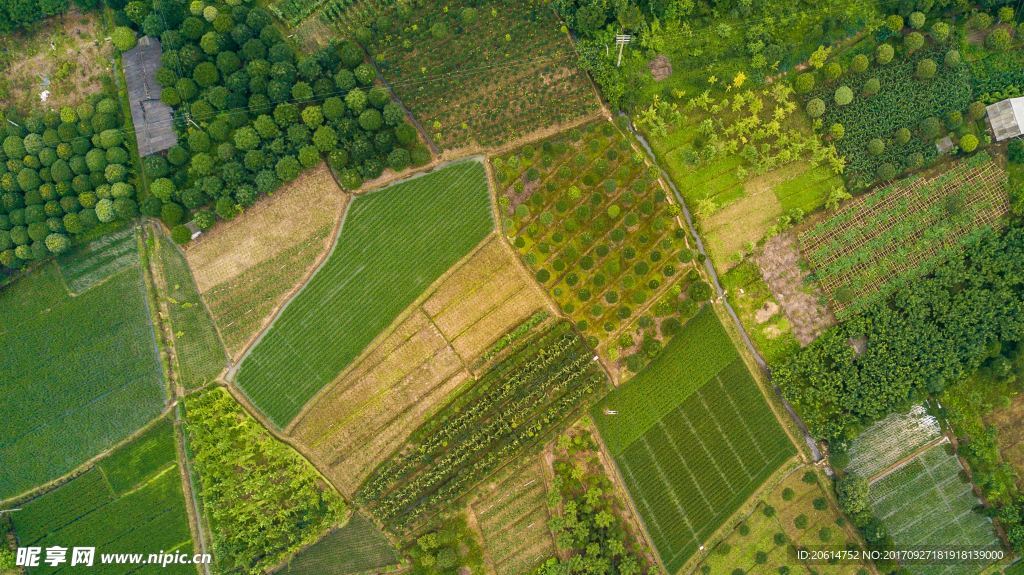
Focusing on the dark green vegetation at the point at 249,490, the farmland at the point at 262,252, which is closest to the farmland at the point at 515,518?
the dark green vegetation at the point at 249,490

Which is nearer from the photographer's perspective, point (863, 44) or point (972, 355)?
point (972, 355)

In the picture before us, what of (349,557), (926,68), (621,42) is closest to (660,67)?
(621,42)

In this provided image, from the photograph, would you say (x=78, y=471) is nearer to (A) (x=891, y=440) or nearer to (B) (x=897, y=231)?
(A) (x=891, y=440)

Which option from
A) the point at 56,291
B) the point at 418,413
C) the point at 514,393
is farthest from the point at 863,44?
the point at 56,291

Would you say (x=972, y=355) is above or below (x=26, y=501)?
below

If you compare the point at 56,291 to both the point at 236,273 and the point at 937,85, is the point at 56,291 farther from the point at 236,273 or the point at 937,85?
the point at 937,85

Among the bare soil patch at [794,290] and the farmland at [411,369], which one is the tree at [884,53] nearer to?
the bare soil patch at [794,290]

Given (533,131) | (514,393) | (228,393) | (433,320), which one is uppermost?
(533,131)
